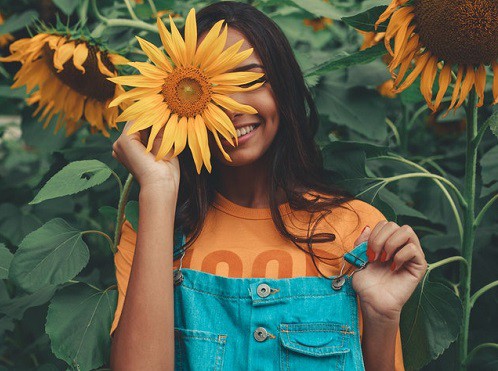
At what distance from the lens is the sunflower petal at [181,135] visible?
1315 mm

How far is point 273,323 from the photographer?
1384mm

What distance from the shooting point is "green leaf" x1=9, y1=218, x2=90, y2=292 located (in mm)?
1432

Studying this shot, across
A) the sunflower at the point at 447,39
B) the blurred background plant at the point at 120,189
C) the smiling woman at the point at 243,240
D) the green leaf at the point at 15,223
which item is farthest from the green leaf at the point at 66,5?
the sunflower at the point at 447,39

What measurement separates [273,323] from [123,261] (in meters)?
0.34

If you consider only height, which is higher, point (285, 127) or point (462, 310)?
point (285, 127)

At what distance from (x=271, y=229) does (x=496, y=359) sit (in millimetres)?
661

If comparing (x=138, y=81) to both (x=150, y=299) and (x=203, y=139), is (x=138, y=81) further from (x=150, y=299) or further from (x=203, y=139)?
(x=150, y=299)

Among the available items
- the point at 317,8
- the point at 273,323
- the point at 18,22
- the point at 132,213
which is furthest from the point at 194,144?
the point at 18,22

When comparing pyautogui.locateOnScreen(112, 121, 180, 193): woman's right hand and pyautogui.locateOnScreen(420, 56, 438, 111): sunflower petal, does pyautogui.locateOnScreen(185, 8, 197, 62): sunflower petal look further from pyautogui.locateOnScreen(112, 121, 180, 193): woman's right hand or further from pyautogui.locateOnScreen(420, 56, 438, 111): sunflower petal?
pyautogui.locateOnScreen(420, 56, 438, 111): sunflower petal

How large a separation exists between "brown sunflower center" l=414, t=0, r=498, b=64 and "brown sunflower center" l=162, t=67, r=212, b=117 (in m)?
0.45

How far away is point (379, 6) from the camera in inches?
59.1

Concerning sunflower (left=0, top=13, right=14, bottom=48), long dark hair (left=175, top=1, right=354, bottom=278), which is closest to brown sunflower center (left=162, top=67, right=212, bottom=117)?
long dark hair (left=175, top=1, right=354, bottom=278)

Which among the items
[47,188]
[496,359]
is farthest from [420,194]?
[47,188]

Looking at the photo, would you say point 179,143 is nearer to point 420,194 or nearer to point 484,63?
point 484,63
